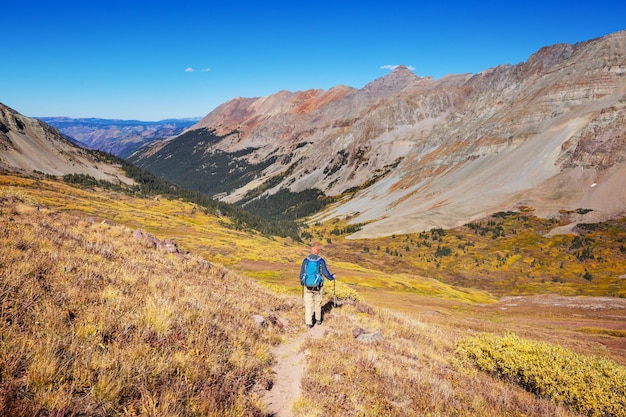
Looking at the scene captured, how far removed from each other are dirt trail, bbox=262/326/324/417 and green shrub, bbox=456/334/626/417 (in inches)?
246

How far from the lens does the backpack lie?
13219mm

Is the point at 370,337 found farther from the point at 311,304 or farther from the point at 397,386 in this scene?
the point at 397,386

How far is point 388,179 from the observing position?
188375 millimetres

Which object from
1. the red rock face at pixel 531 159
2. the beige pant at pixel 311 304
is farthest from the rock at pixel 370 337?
the red rock face at pixel 531 159

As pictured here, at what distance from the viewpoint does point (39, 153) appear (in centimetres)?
A: 11056

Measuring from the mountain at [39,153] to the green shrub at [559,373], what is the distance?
385ft

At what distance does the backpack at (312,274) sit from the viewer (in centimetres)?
1322

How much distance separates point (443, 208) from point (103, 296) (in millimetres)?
131678

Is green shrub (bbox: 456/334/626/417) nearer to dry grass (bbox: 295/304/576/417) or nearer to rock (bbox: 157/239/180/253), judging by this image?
dry grass (bbox: 295/304/576/417)

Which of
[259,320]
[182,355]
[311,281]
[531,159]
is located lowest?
[259,320]

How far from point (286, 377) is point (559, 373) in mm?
7896

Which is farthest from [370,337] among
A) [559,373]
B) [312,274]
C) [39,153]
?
[39,153]

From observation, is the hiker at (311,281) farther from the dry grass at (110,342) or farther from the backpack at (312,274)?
the dry grass at (110,342)

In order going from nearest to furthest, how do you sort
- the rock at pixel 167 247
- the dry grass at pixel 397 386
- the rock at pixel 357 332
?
the dry grass at pixel 397 386, the rock at pixel 357 332, the rock at pixel 167 247
